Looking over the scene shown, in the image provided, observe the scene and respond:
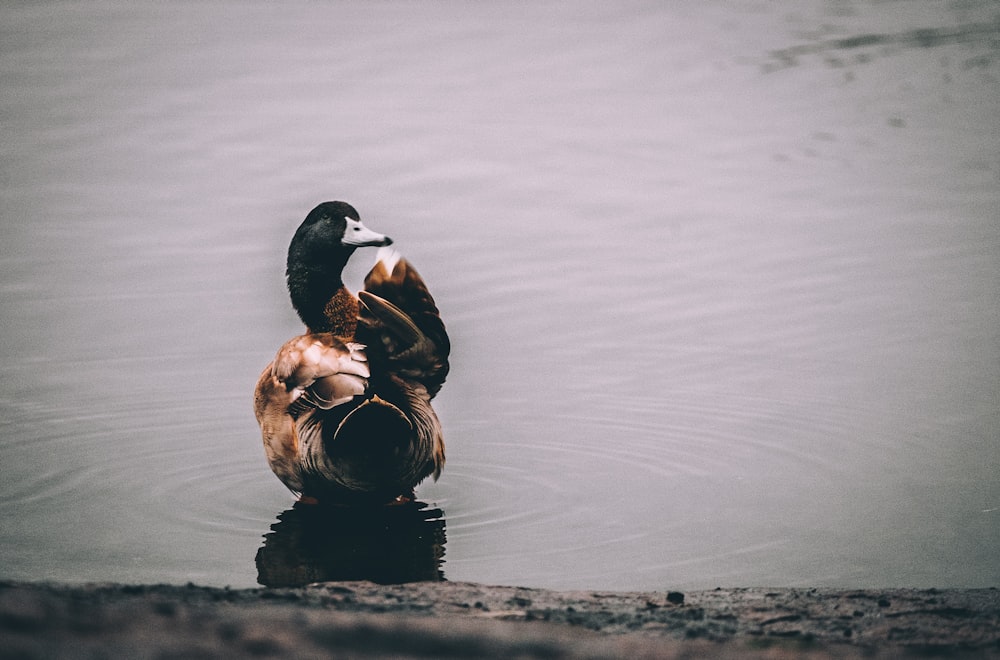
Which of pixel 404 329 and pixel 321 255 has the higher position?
pixel 321 255

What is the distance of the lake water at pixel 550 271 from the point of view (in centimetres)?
664

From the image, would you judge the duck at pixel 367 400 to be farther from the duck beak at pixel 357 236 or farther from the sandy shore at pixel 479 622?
the sandy shore at pixel 479 622

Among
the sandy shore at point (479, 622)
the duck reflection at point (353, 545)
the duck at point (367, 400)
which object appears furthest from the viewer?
the duck at point (367, 400)

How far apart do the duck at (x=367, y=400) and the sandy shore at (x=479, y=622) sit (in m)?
1.20

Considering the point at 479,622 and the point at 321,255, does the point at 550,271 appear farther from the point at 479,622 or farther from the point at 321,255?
the point at 479,622

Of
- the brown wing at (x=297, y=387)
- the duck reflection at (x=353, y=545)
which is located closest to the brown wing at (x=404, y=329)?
the brown wing at (x=297, y=387)

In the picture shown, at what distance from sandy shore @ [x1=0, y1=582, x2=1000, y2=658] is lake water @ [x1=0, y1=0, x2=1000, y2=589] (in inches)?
A: 34.6

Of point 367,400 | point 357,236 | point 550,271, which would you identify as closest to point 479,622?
point 367,400

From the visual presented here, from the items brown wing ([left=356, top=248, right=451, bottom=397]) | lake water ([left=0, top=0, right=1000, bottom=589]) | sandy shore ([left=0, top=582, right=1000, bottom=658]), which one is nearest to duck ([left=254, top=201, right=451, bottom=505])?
brown wing ([left=356, top=248, right=451, bottom=397])

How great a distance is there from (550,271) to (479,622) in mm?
6160

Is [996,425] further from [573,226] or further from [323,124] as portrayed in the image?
[323,124]

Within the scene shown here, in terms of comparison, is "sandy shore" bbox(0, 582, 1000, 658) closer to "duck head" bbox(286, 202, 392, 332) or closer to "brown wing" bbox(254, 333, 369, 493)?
"brown wing" bbox(254, 333, 369, 493)

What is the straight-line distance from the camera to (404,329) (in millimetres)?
6465

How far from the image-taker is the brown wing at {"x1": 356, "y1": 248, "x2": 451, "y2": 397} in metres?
6.44
